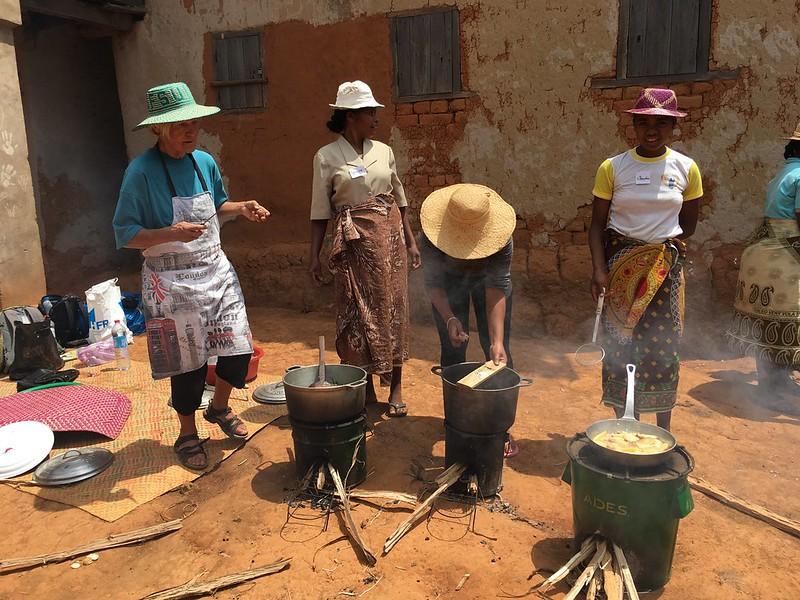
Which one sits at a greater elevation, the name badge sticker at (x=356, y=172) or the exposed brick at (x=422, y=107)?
the exposed brick at (x=422, y=107)

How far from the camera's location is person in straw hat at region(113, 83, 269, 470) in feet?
11.2

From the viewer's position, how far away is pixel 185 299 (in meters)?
3.59

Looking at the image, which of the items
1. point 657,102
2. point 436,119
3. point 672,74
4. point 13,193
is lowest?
point 13,193

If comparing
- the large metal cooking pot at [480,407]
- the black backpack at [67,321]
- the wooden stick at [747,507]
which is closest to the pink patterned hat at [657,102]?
the large metal cooking pot at [480,407]

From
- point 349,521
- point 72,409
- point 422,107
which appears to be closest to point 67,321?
point 72,409

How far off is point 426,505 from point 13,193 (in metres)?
5.14

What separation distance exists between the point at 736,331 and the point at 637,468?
318 centimetres

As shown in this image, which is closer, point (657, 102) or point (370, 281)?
point (657, 102)

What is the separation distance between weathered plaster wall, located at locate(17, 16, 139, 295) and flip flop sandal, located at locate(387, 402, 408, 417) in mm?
6144

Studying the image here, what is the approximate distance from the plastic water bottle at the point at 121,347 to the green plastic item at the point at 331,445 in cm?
285

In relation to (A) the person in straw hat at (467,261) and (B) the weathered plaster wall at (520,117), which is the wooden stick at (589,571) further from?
(B) the weathered plaster wall at (520,117)

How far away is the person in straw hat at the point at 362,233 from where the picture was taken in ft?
13.6

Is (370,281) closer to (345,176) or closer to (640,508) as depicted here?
(345,176)

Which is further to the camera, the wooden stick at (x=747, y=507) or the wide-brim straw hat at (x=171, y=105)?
the wide-brim straw hat at (x=171, y=105)
